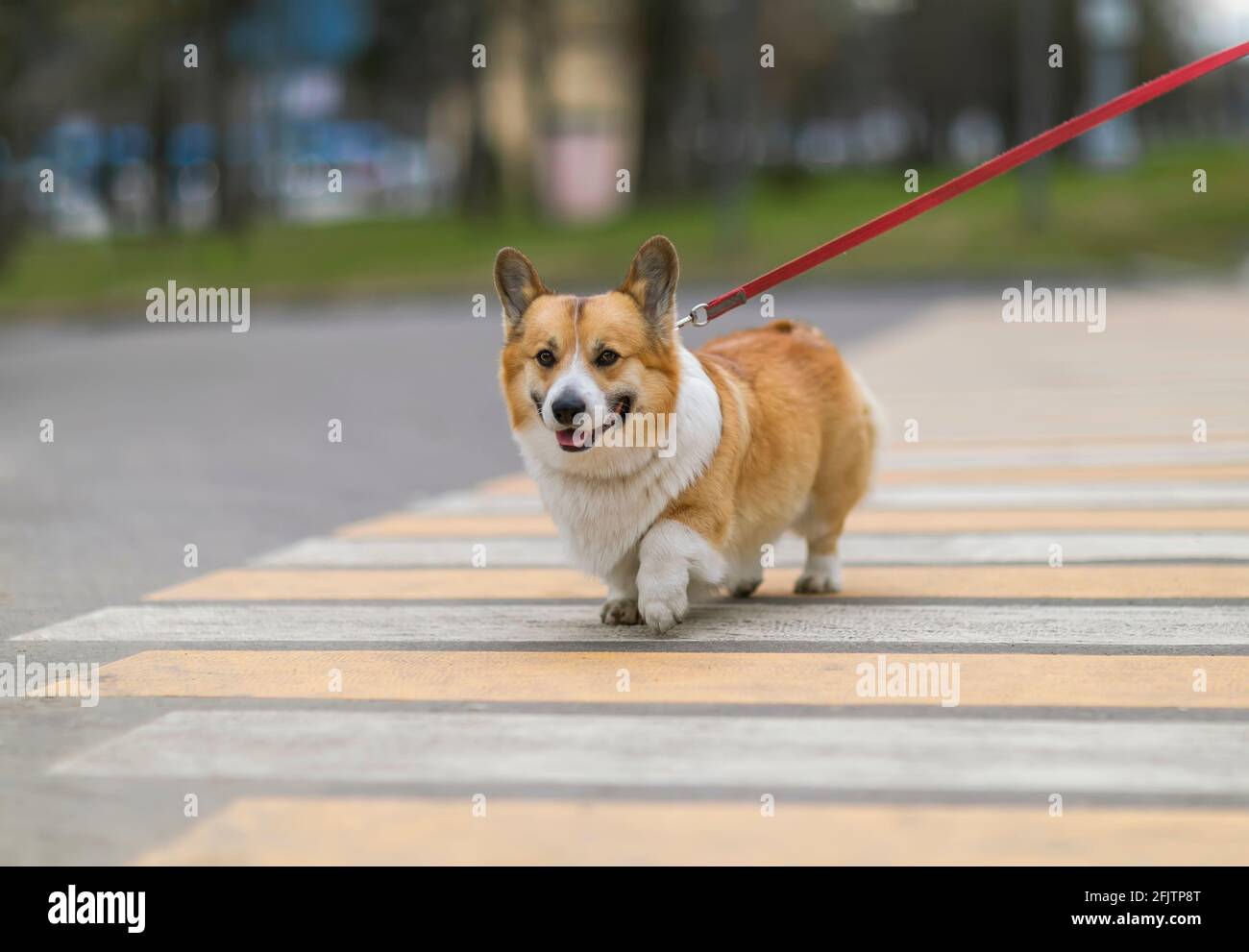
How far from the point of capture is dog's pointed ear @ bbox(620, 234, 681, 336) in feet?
19.0

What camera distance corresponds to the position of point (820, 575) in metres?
6.71

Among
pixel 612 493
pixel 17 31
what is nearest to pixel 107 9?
pixel 17 31

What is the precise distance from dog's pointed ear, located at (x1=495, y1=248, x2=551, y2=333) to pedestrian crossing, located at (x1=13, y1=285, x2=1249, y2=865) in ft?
3.48

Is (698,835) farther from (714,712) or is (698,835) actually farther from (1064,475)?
(1064,475)

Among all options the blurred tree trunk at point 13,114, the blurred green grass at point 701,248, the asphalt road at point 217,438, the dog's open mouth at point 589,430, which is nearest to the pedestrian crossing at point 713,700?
the asphalt road at point 217,438

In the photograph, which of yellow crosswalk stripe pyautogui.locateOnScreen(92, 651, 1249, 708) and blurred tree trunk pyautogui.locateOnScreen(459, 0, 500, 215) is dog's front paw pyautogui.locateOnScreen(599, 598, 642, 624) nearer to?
yellow crosswalk stripe pyautogui.locateOnScreen(92, 651, 1249, 708)

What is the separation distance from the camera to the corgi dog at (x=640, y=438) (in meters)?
5.65

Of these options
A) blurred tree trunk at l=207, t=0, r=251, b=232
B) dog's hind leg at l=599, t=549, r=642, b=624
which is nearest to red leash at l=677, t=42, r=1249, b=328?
dog's hind leg at l=599, t=549, r=642, b=624

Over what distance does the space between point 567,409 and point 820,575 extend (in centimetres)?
167

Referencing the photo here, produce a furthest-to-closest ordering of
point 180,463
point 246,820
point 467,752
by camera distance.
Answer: point 180,463, point 467,752, point 246,820

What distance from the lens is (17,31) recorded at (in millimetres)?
30672
